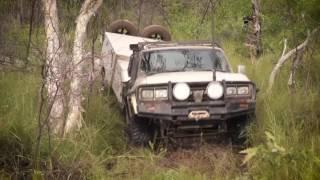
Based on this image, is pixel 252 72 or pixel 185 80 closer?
pixel 185 80

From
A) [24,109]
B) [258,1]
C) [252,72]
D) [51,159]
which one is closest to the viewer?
[51,159]

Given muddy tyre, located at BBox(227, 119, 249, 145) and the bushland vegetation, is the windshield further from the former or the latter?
muddy tyre, located at BBox(227, 119, 249, 145)

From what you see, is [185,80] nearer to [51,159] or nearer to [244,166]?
[244,166]

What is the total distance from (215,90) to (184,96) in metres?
0.41

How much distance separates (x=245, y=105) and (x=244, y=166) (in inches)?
39.8

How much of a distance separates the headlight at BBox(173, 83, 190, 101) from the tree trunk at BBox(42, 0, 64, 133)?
144cm

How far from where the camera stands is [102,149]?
7.99 m

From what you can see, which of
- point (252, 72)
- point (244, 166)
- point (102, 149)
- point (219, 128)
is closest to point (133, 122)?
point (102, 149)

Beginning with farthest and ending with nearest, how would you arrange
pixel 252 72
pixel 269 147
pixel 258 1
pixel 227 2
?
pixel 227 2
pixel 258 1
pixel 252 72
pixel 269 147

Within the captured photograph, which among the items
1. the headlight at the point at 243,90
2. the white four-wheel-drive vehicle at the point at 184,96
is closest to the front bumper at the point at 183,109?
the white four-wheel-drive vehicle at the point at 184,96

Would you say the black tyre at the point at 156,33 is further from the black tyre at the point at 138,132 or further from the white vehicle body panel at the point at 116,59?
the black tyre at the point at 138,132

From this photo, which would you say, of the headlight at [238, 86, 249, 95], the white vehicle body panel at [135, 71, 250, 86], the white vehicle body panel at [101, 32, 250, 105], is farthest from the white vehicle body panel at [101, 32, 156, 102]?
the headlight at [238, 86, 249, 95]

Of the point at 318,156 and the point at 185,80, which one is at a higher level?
the point at 185,80

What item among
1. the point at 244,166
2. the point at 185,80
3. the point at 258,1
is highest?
the point at 258,1
